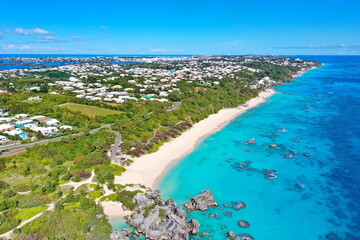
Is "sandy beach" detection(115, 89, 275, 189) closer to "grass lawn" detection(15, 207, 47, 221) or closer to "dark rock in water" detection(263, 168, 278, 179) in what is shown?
"grass lawn" detection(15, 207, 47, 221)

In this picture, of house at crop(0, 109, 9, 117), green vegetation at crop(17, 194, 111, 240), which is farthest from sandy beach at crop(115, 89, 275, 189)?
house at crop(0, 109, 9, 117)

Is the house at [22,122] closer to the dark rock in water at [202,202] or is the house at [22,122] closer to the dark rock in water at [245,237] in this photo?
the dark rock in water at [202,202]

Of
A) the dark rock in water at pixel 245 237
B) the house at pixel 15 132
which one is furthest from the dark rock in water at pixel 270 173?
the house at pixel 15 132

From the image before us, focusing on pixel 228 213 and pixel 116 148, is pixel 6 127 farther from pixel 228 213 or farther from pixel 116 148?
pixel 228 213

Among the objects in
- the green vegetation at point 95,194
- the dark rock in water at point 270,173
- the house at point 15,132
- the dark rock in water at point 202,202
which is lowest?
the dark rock in water at point 270,173

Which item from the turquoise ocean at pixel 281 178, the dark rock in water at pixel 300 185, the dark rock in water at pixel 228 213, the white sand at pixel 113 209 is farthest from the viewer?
the dark rock in water at pixel 300 185

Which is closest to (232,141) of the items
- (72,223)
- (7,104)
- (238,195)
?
(238,195)

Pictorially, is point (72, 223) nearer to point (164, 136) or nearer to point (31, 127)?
point (164, 136)
